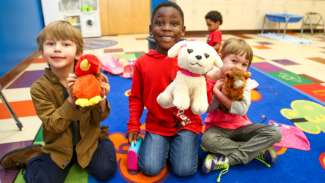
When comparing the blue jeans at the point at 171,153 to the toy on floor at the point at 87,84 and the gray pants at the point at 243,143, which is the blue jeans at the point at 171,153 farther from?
the toy on floor at the point at 87,84

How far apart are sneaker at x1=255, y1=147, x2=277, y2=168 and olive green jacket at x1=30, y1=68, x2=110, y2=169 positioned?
0.72m

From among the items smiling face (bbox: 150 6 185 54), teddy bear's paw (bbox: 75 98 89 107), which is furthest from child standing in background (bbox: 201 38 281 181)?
teddy bear's paw (bbox: 75 98 89 107)

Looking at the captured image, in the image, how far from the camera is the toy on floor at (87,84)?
0.79m

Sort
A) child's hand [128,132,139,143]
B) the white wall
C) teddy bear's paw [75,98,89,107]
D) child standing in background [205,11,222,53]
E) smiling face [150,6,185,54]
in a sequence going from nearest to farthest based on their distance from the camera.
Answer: teddy bear's paw [75,98,89,107], smiling face [150,6,185,54], child's hand [128,132,139,143], child standing in background [205,11,222,53], the white wall

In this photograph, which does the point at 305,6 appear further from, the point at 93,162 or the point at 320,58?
the point at 93,162

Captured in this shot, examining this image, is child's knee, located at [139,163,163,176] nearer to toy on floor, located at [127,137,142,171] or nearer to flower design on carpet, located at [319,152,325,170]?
toy on floor, located at [127,137,142,171]

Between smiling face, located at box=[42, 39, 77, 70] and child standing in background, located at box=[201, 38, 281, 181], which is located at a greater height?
smiling face, located at box=[42, 39, 77, 70]

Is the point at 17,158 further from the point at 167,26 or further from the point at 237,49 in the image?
the point at 237,49

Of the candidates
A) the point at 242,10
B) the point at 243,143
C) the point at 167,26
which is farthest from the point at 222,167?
the point at 242,10

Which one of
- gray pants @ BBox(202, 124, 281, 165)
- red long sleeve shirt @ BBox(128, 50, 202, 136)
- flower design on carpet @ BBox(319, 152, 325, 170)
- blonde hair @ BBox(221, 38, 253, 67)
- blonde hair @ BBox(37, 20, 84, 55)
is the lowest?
flower design on carpet @ BBox(319, 152, 325, 170)

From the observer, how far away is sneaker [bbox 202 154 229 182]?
107cm

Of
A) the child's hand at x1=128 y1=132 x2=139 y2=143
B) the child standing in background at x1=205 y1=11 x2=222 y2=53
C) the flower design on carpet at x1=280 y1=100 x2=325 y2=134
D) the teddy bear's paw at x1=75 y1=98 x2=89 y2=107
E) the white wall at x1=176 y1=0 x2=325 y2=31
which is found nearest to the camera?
the teddy bear's paw at x1=75 y1=98 x2=89 y2=107

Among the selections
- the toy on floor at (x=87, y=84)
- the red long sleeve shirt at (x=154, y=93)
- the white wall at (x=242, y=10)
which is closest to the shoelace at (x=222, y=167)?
the red long sleeve shirt at (x=154, y=93)

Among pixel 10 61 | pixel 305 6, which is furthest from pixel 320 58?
pixel 10 61
